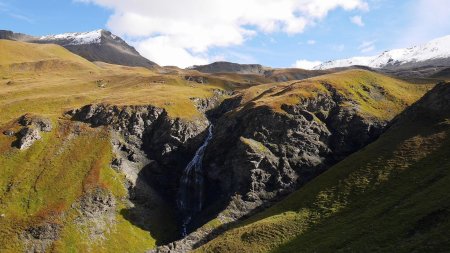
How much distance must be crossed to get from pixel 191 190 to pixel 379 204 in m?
60.3

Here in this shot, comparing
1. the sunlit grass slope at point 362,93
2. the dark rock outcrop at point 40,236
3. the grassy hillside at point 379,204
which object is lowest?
the dark rock outcrop at point 40,236

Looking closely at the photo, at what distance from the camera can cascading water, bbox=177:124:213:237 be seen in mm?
116062

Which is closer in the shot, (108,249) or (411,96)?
(108,249)

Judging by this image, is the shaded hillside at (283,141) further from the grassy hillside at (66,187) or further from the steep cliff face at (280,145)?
the grassy hillside at (66,187)

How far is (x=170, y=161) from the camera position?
12825 cm

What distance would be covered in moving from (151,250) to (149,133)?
49.4 meters

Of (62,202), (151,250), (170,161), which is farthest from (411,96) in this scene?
(62,202)

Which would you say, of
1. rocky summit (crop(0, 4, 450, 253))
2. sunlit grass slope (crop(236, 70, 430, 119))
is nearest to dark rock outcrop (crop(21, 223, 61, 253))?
rocky summit (crop(0, 4, 450, 253))

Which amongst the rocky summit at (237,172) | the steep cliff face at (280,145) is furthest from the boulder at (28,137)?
the steep cliff face at (280,145)

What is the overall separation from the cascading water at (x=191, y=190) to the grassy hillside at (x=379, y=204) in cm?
2489

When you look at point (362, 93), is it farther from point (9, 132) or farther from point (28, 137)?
point (9, 132)

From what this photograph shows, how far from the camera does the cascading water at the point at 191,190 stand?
11606cm

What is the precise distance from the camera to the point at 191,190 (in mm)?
121062

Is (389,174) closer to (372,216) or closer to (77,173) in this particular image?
(372,216)
